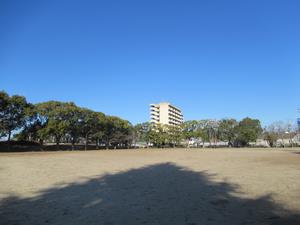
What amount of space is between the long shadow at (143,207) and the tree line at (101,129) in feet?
159

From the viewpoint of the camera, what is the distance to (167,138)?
104 m

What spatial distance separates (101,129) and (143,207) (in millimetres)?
75891

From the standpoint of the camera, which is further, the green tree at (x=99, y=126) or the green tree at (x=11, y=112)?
the green tree at (x=99, y=126)

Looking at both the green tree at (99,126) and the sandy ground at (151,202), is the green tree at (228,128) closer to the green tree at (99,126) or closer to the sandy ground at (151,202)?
the green tree at (99,126)

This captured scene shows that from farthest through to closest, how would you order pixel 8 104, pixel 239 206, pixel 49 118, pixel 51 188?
pixel 49 118 → pixel 8 104 → pixel 51 188 → pixel 239 206

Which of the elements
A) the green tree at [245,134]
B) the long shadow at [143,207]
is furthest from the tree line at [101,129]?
the long shadow at [143,207]

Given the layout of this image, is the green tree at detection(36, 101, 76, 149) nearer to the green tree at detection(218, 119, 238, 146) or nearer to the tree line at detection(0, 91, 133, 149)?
the tree line at detection(0, 91, 133, 149)

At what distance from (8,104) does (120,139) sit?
41389 mm

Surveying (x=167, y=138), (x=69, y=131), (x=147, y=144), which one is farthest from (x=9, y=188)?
(x=147, y=144)

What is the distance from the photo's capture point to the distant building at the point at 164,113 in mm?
159750

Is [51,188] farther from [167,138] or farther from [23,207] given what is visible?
[167,138]

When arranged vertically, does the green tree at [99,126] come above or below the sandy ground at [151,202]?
above

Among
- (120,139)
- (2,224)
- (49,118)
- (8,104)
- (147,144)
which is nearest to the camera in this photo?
(2,224)

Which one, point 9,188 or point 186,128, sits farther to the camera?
point 186,128
